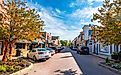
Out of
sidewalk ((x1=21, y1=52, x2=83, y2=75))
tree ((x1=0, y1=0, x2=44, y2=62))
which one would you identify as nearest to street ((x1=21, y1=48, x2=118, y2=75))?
sidewalk ((x1=21, y1=52, x2=83, y2=75))

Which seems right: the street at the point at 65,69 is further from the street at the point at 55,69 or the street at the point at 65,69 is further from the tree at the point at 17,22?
the tree at the point at 17,22

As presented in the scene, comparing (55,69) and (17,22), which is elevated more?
(17,22)

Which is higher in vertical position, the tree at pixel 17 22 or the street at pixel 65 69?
the tree at pixel 17 22

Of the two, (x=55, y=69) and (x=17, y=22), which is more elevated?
(x=17, y=22)

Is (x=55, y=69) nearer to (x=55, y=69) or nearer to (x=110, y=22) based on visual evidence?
→ (x=55, y=69)

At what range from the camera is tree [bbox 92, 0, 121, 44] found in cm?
1861

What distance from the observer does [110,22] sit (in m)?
20.0

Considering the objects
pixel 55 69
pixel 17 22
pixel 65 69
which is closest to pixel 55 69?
pixel 55 69

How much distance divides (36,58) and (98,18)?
9925mm

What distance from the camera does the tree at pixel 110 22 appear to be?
61.1 feet

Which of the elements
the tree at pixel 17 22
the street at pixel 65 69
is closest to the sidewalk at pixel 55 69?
the street at pixel 65 69

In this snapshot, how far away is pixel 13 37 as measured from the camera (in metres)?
20.1

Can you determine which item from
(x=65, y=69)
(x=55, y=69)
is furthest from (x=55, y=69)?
(x=65, y=69)

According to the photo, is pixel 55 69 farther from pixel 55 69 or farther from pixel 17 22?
pixel 17 22
